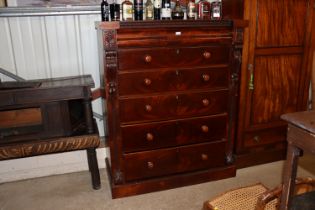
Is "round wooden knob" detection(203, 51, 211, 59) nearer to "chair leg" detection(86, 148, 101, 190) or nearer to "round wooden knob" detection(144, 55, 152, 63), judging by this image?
"round wooden knob" detection(144, 55, 152, 63)

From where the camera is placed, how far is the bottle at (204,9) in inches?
85.7

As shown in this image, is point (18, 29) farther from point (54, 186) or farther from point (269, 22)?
point (269, 22)

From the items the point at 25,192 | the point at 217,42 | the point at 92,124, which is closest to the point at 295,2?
the point at 217,42

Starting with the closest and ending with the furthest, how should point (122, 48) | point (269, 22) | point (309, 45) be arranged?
point (122, 48), point (269, 22), point (309, 45)

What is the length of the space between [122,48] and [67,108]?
55 centimetres

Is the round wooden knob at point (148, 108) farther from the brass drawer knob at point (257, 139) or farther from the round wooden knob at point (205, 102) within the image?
the brass drawer knob at point (257, 139)

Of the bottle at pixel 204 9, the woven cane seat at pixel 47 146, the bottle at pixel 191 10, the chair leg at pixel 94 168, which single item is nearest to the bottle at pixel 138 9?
the bottle at pixel 191 10

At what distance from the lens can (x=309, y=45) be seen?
2.26 meters

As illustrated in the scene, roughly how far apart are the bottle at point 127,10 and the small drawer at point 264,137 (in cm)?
127

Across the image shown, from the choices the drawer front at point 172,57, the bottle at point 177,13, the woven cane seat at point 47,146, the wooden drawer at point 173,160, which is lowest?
the wooden drawer at point 173,160

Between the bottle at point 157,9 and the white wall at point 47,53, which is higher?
the bottle at point 157,9

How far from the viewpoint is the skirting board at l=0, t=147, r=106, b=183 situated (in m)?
2.26

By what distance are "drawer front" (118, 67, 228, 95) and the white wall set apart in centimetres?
62

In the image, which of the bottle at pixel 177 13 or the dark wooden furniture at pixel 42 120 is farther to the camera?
the bottle at pixel 177 13
